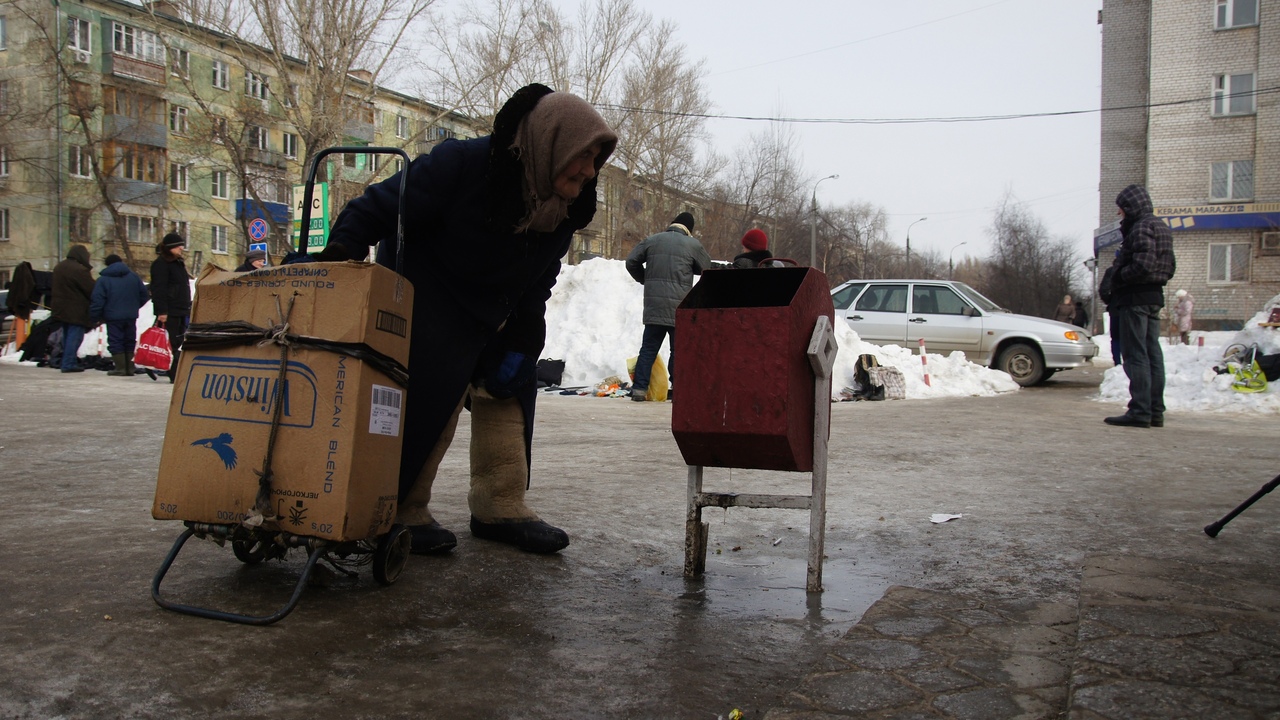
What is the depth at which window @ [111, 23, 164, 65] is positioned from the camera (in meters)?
43.1

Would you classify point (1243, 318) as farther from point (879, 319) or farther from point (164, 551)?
point (164, 551)

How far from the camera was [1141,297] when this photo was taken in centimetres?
797

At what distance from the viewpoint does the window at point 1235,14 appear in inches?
1384

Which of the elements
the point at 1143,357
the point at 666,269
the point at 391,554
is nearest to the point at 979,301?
the point at 666,269

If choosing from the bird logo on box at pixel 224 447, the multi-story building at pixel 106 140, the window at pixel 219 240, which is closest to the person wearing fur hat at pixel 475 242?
the bird logo on box at pixel 224 447

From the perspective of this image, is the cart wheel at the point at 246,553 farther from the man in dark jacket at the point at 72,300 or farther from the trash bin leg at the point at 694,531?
the man in dark jacket at the point at 72,300

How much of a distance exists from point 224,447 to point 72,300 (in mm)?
13558

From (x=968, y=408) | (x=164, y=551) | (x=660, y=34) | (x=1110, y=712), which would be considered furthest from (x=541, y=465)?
(x=660, y=34)

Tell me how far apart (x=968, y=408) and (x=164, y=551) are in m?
8.79

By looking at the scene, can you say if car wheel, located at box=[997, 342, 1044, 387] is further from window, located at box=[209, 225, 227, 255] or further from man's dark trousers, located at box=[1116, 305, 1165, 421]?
window, located at box=[209, 225, 227, 255]

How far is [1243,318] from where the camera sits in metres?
35.0

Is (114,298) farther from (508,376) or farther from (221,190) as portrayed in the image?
(221,190)

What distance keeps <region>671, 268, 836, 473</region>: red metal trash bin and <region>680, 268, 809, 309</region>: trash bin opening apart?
17cm

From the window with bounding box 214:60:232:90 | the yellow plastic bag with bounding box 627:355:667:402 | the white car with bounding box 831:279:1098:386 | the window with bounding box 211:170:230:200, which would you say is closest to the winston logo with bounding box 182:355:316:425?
the yellow plastic bag with bounding box 627:355:667:402
